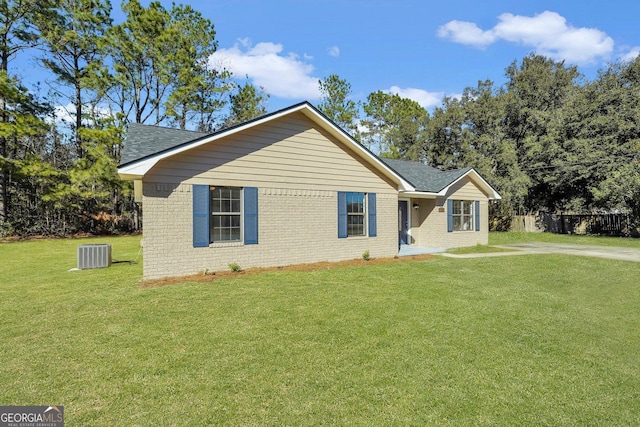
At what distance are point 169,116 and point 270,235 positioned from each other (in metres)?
24.5

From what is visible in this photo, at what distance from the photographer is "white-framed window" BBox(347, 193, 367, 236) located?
11828 millimetres

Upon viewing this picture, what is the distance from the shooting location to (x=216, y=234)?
363 inches

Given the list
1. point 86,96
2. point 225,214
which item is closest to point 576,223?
→ point 225,214

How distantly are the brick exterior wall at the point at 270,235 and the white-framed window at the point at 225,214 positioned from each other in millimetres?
300

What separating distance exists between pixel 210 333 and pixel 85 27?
31.1 metres

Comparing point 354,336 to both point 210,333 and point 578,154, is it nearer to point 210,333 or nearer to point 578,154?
point 210,333

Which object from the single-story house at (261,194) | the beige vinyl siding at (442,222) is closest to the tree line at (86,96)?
the single-story house at (261,194)

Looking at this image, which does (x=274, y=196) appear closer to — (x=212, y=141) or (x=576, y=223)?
(x=212, y=141)

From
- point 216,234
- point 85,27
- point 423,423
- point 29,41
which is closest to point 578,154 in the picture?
point 216,234

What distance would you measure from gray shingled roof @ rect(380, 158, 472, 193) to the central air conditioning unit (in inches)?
429

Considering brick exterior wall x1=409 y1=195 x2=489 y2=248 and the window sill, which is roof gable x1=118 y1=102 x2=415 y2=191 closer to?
the window sill

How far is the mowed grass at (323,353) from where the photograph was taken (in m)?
2.96

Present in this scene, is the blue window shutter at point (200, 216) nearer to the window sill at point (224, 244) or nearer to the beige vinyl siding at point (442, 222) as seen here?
the window sill at point (224, 244)

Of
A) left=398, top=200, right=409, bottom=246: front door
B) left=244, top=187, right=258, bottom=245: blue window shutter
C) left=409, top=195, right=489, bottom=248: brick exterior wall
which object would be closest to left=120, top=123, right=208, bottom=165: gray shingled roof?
left=244, top=187, right=258, bottom=245: blue window shutter
